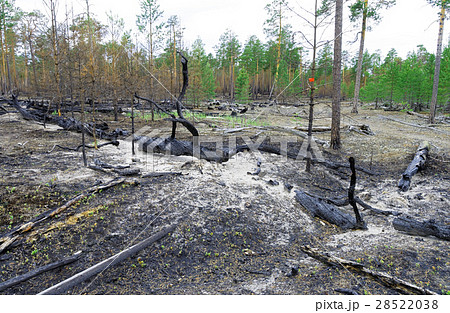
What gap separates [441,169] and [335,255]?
697 centimetres

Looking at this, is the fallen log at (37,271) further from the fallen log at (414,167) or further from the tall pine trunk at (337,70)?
the tall pine trunk at (337,70)

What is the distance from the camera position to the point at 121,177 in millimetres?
6715

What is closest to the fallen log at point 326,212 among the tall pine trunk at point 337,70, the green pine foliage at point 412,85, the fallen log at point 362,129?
the tall pine trunk at point 337,70

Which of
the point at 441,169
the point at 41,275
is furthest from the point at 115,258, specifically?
the point at 441,169

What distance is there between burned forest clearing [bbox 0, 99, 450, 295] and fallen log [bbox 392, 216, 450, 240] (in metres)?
0.02

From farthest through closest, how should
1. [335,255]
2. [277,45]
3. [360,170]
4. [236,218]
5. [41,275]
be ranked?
[277,45] → [360,170] → [236,218] → [335,255] → [41,275]

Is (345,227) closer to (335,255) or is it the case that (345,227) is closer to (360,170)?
(335,255)

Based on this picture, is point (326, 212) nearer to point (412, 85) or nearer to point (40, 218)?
point (40, 218)

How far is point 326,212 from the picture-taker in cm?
571

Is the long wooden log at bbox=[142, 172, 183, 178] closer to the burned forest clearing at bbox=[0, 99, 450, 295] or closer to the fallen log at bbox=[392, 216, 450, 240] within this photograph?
the burned forest clearing at bbox=[0, 99, 450, 295]

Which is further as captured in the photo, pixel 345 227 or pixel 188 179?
pixel 188 179

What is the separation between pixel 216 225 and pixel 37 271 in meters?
2.83

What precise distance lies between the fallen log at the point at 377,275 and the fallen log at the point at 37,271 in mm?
3684

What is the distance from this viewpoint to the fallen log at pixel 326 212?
17.6ft
